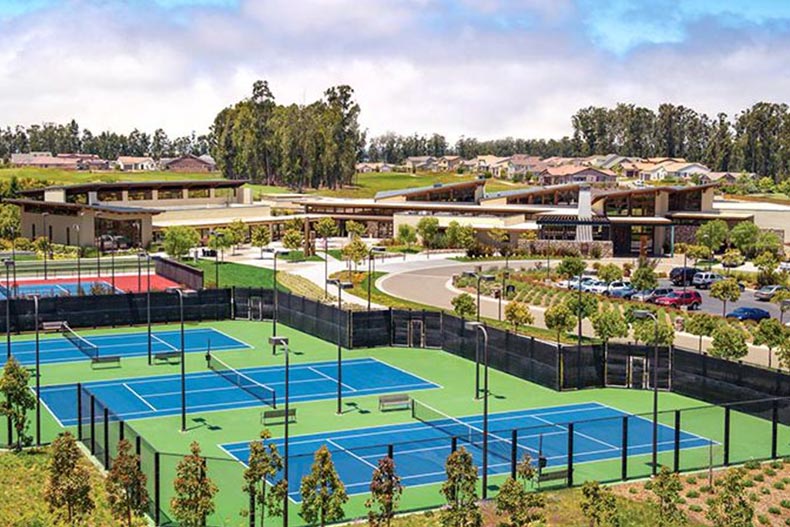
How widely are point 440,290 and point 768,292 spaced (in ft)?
59.1

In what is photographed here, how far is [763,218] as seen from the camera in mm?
85062

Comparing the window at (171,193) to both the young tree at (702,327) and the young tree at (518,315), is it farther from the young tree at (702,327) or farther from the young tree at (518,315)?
the young tree at (702,327)

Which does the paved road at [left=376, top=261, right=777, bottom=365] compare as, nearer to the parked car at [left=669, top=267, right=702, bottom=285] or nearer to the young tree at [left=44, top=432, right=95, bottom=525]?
the parked car at [left=669, top=267, right=702, bottom=285]

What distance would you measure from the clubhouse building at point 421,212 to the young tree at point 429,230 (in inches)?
136

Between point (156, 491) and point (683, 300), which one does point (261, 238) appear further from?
point (156, 491)

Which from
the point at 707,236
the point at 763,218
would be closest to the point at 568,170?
the point at 763,218

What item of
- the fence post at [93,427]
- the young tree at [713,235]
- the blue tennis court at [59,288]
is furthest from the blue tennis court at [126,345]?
the young tree at [713,235]

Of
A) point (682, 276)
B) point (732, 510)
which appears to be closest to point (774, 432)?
point (732, 510)

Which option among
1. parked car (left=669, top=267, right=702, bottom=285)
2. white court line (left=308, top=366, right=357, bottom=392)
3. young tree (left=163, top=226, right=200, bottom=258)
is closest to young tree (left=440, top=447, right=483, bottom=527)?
white court line (left=308, top=366, right=357, bottom=392)

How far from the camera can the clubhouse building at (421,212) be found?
266ft

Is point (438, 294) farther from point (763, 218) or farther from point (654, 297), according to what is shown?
point (763, 218)

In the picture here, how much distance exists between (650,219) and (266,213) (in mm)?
33534

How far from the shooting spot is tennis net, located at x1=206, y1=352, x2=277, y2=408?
35397mm

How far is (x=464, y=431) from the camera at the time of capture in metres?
31.0
